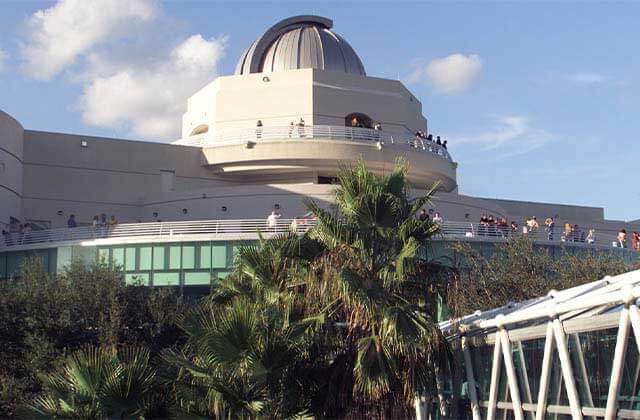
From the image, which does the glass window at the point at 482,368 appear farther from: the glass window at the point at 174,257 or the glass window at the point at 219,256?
the glass window at the point at 174,257

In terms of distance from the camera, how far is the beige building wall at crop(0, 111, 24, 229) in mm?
43062

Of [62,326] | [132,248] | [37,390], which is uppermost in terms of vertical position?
[132,248]

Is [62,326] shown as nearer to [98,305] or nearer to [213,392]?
[98,305]

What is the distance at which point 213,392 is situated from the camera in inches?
676

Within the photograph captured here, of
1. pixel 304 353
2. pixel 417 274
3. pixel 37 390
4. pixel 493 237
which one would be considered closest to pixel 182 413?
pixel 304 353

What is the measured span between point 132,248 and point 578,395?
25.2 metres

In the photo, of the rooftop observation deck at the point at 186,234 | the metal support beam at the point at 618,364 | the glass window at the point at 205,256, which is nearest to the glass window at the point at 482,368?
the metal support beam at the point at 618,364

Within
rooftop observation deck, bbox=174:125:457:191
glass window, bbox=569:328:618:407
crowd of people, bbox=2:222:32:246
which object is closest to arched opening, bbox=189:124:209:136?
rooftop observation deck, bbox=174:125:457:191

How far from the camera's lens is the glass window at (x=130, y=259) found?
3684 cm

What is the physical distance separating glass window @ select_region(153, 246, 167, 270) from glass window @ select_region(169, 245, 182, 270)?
0.29 metres

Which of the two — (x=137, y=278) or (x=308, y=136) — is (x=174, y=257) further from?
(x=308, y=136)

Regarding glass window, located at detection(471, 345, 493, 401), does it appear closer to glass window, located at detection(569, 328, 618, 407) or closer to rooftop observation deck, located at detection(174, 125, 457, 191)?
glass window, located at detection(569, 328, 618, 407)

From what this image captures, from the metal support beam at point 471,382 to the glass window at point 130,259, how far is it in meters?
20.2

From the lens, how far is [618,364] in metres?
13.0
